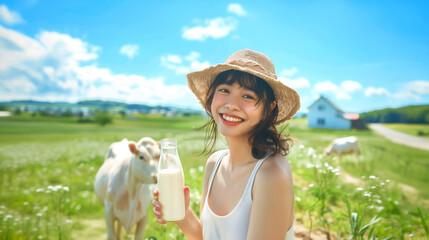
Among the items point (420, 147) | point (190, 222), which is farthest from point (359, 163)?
point (190, 222)

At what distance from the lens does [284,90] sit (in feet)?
5.30

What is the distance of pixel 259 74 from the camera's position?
1422mm

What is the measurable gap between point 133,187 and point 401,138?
41.1 feet

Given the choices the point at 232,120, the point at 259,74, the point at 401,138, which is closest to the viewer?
the point at 259,74

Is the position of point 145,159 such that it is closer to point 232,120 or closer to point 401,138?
point 232,120

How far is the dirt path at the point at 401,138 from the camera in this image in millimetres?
10133

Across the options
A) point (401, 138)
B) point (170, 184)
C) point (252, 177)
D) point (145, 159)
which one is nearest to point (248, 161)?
point (252, 177)

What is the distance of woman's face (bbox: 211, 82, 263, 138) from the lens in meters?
1.51

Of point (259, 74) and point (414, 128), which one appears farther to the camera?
point (414, 128)

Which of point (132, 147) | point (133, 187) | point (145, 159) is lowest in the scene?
point (133, 187)

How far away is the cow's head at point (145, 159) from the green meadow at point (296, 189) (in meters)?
0.54

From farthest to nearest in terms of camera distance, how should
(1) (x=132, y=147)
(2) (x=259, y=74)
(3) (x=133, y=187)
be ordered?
(3) (x=133, y=187) < (1) (x=132, y=147) < (2) (x=259, y=74)

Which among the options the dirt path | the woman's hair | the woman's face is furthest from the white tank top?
the dirt path

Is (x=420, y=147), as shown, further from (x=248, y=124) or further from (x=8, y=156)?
(x=8, y=156)
